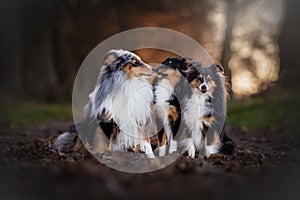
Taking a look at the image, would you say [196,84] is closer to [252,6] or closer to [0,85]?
[252,6]

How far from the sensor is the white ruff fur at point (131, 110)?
119 inches

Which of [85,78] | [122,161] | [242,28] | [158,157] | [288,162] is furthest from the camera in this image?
[242,28]

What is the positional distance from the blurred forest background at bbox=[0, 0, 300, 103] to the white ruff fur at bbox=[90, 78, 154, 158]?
48cm

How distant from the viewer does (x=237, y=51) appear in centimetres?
516

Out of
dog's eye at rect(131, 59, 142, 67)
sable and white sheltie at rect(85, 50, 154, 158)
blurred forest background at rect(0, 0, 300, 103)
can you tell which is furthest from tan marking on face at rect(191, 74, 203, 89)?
blurred forest background at rect(0, 0, 300, 103)

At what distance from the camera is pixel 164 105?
120 inches

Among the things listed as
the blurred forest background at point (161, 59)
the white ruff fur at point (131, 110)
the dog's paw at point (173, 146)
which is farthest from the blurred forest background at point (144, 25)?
the dog's paw at point (173, 146)

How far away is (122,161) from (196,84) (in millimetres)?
894

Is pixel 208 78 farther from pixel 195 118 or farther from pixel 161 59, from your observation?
pixel 161 59

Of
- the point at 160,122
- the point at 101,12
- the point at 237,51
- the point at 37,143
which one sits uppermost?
the point at 101,12

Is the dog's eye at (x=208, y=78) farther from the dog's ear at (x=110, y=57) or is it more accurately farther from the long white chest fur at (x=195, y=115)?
the dog's ear at (x=110, y=57)

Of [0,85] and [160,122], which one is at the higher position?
[0,85]

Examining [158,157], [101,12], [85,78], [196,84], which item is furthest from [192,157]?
[101,12]

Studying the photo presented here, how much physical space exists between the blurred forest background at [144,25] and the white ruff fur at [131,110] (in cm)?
48
